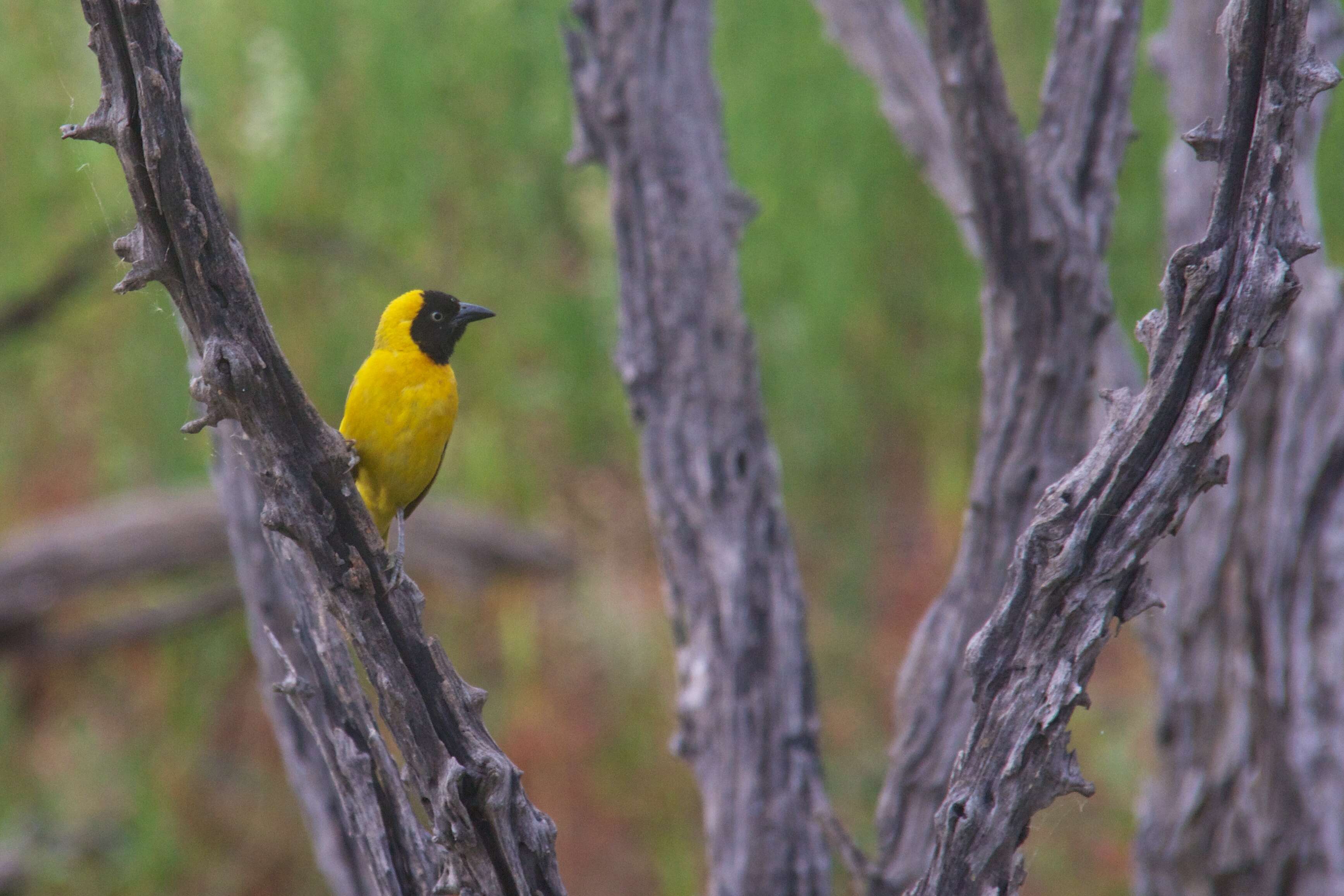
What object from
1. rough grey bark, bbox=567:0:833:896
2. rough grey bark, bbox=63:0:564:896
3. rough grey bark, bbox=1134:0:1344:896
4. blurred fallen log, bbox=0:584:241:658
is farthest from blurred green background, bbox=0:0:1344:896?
rough grey bark, bbox=63:0:564:896

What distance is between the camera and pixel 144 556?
18.6 feet

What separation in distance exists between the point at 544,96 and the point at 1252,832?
439 cm

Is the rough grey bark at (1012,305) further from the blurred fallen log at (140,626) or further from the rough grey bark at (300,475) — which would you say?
the blurred fallen log at (140,626)

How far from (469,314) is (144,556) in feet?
11.4

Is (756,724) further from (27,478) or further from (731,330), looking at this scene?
(27,478)

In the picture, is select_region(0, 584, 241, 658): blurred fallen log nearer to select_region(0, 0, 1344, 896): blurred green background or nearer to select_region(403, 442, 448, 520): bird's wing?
select_region(0, 0, 1344, 896): blurred green background

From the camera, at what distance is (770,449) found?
2.79 metres

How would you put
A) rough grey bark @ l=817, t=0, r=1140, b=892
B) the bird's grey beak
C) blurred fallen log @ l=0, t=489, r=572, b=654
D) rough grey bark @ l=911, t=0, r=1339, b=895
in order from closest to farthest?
rough grey bark @ l=911, t=0, r=1339, b=895, rough grey bark @ l=817, t=0, r=1140, b=892, the bird's grey beak, blurred fallen log @ l=0, t=489, r=572, b=654

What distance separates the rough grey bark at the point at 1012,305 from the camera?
2457mm

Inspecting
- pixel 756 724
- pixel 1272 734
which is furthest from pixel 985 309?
pixel 1272 734

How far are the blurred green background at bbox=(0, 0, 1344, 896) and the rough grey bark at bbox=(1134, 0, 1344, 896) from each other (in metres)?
1.92

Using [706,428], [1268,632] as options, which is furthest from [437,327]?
[1268,632]

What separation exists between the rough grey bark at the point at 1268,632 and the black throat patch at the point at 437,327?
6.77ft

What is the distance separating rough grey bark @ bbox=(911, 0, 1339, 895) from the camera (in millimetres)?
1592
